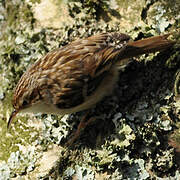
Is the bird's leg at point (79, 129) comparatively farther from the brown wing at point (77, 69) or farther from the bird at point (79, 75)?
the brown wing at point (77, 69)

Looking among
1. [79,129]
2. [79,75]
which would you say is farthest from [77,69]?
[79,129]

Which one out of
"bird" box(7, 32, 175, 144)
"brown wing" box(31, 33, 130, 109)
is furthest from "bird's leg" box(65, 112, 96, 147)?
"brown wing" box(31, 33, 130, 109)

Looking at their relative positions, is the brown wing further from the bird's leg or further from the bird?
the bird's leg

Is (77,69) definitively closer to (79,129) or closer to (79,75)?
(79,75)

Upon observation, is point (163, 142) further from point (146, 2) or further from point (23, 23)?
point (23, 23)

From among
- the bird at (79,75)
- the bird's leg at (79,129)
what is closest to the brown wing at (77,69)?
the bird at (79,75)

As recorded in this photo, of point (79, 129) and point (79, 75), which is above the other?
point (79, 75)

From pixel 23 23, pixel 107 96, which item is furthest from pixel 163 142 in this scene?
pixel 23 23

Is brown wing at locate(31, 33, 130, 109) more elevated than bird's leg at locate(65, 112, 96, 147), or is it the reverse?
brown wing at locate(31, 33, 130, 109)
